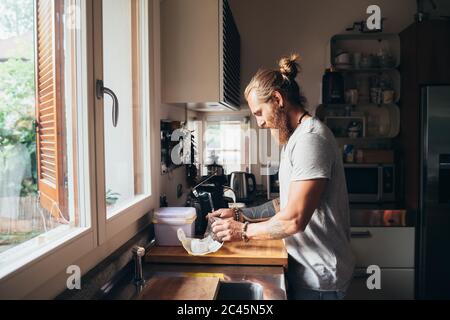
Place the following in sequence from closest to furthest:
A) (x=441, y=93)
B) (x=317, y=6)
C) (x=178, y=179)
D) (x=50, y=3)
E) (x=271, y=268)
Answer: (x=50, y=3) → (x=271, y=268) → (x=178, y=179) → (x=441, y=93) → (x=317, y=6)

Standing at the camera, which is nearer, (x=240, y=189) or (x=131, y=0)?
(x=131, y=0)

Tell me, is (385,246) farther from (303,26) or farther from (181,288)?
(181,288)

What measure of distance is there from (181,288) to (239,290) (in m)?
0.25

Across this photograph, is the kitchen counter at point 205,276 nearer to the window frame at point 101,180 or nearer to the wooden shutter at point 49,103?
the window frame at point 101,180

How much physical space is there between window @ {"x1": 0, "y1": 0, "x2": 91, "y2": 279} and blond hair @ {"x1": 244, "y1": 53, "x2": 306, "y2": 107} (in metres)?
0.64

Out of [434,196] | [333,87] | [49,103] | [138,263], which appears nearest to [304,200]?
[138,263]

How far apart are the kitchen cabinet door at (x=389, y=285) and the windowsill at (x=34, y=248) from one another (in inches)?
83.4

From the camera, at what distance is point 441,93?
2.69m

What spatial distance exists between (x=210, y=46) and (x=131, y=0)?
430mm

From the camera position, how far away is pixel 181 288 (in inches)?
51.4

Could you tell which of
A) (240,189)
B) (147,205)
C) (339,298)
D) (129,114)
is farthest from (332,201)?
(240,189)

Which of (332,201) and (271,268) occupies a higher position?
(332,201)

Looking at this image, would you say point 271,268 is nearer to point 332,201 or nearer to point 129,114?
point 332,201

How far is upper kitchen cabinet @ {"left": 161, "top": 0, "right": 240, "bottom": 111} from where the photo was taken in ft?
6.63
